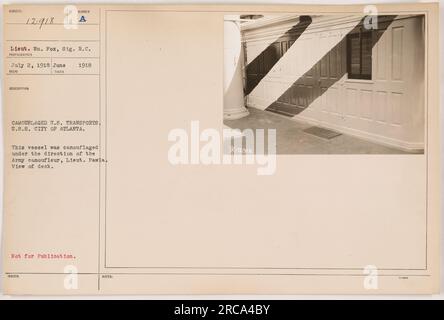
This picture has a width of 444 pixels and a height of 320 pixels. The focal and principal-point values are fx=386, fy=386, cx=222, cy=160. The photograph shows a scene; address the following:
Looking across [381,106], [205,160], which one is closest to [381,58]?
[381,106]

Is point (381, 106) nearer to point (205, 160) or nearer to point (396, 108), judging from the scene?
point (396, 108)

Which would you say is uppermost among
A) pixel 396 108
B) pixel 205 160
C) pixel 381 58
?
pixel 381 58

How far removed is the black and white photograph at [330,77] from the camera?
80cm

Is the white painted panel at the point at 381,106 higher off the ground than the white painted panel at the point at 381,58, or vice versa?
the white painted panel at the point at 381,58

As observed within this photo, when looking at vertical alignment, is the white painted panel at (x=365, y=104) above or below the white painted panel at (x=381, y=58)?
below

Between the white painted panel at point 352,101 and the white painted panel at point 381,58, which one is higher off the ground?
the white painted panel at point 381,58

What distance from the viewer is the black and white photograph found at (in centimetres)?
80

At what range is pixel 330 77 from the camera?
34.0 inches

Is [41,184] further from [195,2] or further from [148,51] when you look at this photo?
[195,2]

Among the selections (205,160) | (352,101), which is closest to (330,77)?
(352,101)

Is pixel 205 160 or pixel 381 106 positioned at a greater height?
pixel 381 106

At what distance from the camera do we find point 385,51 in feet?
2.64

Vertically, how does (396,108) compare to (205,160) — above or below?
above

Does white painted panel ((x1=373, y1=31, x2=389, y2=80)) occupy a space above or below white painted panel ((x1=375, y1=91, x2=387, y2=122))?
above
